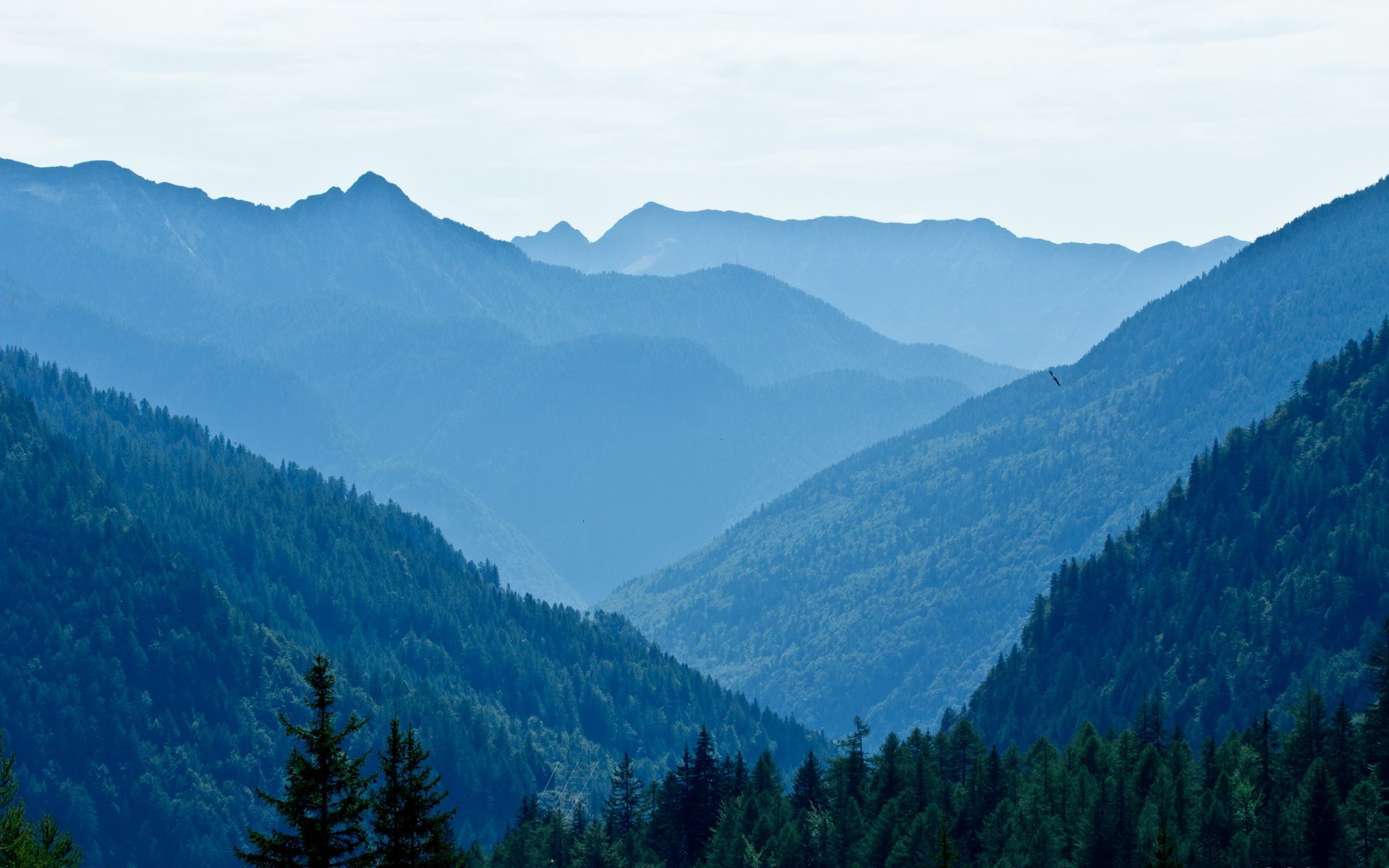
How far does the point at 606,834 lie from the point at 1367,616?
325 feet

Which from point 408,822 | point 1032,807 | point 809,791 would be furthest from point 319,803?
point 809,791

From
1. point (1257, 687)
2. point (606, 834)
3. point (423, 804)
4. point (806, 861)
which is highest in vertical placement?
point (1257, 687)

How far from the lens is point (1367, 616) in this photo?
19188 centimetres

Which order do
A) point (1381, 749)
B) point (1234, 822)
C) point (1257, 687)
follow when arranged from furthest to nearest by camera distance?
point (1257, 687), point (1381, 749), point (1234, 822)

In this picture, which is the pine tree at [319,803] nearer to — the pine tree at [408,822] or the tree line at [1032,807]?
the pine tree at [408,822]

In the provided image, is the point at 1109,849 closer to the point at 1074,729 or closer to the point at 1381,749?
the point at 1381,749

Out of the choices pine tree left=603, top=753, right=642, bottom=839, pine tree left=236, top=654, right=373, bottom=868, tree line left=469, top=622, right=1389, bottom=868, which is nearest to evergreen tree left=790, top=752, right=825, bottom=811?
tree line left=469, top=622, right=1389, bottom=868

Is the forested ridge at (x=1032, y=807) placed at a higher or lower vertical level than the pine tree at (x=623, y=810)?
lower

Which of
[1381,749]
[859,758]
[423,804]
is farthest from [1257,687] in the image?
[423,804]

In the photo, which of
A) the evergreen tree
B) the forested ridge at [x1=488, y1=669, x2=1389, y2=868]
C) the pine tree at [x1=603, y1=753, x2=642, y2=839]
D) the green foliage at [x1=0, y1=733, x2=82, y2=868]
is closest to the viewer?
the green foliage at [x1=0, y1=733, x2=82, y2=868]

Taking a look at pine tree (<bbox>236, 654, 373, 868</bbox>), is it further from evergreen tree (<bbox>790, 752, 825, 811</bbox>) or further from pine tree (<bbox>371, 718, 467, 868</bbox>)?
evergreen tree (<bbox>790, 752, 825, 811</bbox>)

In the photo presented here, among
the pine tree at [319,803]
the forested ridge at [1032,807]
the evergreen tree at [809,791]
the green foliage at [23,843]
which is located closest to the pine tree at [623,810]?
the forested ridge at [1032,807]

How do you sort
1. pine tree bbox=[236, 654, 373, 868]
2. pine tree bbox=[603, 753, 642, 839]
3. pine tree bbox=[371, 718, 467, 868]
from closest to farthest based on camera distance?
pine tree bbox=[236, 654, 373, 868] < pine tree bbox=[371, 718, 467, 868] < pine tree bbox=[603, 753, 642, 839]

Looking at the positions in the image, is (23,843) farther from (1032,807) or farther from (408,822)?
(1032,807)
